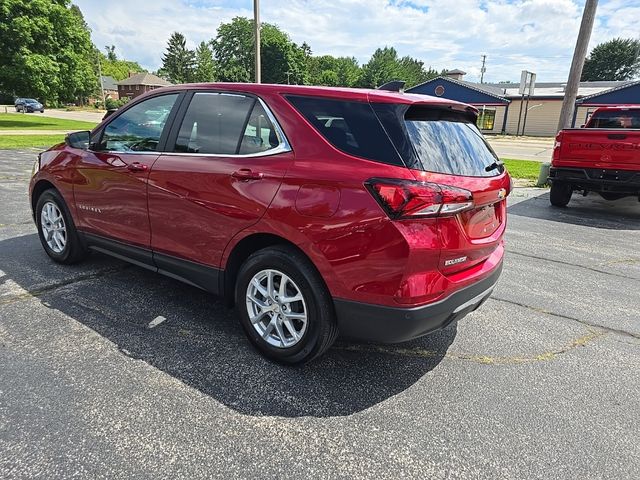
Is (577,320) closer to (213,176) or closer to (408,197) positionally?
(408,197)

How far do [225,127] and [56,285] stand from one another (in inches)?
92.2

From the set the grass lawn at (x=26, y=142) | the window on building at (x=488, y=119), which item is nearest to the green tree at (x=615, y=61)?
the window on building at (x=488, y=119)

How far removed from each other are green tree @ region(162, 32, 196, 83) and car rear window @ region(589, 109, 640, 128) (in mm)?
106730

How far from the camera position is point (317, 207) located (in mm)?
2535

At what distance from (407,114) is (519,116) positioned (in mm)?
45143

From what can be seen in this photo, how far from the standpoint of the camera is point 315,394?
2.66 meters

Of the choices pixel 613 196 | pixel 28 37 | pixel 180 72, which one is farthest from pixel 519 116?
pixel 180 72

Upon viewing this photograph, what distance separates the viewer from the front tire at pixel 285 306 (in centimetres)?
265

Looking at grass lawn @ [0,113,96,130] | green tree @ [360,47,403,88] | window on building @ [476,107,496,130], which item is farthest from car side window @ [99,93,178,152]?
green tree @ [360,47,403,88]

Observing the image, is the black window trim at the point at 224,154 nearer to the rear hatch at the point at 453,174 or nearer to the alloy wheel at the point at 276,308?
the rear hatch at the point at 453,174

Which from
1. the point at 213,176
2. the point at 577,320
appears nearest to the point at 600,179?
the point at 577,320

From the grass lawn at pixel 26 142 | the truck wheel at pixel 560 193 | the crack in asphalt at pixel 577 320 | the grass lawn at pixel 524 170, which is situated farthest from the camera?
the grass lawn at pixel 26 142

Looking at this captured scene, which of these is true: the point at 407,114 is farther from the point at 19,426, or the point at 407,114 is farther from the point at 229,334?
the point at 19,426

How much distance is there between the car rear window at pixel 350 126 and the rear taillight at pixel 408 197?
153 mm
